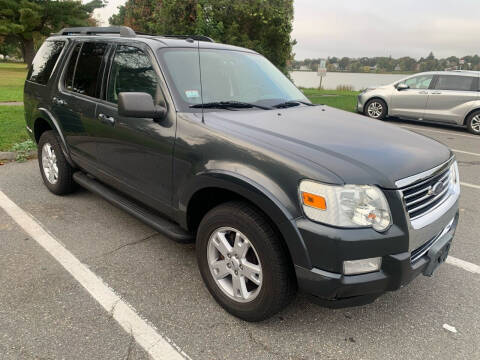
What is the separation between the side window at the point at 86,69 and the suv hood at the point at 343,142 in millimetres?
1529

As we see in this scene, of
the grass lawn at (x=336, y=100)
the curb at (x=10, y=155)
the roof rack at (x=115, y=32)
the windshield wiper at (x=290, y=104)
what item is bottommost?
the grass lawn at (x=336, y=100)

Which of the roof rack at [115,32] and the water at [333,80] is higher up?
the roof rack at [115,32]

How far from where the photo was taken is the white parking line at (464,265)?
324 centimetres

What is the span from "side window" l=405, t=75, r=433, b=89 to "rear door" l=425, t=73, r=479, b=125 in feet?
0.75

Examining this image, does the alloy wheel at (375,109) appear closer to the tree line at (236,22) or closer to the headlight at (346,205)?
the tree line at (236,22)

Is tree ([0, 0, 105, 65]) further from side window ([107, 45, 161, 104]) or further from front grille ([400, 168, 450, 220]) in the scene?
front grille ([400, 168, 450, 220])

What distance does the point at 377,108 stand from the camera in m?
12.1

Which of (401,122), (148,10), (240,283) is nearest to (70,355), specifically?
(240,283)

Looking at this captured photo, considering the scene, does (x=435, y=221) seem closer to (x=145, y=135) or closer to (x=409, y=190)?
(x=409, y=190)

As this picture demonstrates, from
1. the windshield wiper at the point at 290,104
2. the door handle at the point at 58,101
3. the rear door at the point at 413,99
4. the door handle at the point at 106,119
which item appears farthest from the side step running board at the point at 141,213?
the rear door at the point at 413,99

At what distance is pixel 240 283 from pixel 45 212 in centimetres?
267

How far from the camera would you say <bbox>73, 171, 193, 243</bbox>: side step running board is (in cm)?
285

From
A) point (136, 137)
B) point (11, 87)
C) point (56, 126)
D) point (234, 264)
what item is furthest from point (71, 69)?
point (11, 87)

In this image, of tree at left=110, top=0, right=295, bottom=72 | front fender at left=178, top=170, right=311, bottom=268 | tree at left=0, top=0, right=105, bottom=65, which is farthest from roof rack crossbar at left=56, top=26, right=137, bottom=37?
tree at left=0, top=0, right=105, bottom=65
